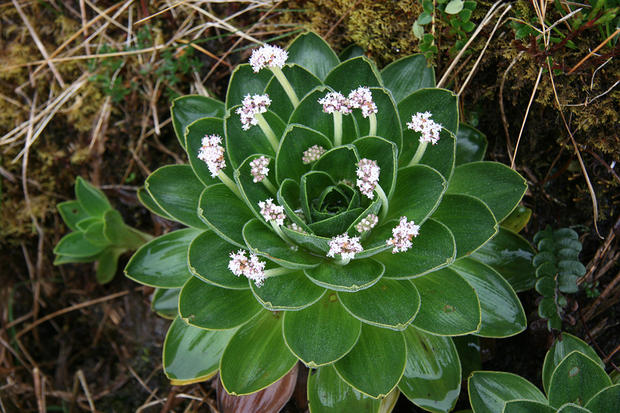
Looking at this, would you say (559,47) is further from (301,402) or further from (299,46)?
(301,402)

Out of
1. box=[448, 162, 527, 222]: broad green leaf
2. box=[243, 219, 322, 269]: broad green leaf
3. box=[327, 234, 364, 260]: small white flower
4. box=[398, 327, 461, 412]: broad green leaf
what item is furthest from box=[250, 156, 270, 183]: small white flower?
box=[398, 327, 461, 412]: broad green leaf

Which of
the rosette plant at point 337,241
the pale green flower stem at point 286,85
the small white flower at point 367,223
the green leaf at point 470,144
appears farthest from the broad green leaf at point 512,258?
the pale green flower stem at point 286,85

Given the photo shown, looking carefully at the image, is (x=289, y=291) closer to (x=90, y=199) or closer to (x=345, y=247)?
(x=345, y=247)

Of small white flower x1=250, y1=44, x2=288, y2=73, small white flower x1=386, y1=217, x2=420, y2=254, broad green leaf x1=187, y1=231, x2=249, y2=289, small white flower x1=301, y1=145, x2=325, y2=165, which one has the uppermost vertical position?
small white flower x1=250, y1=44, x2=288, y2=73

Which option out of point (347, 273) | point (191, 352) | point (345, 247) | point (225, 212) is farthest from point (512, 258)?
point (191, 352)

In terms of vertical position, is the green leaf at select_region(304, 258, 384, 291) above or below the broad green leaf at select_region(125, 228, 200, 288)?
above

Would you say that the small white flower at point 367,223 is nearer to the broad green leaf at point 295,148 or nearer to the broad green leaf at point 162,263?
the broad green leaf at point 295,148

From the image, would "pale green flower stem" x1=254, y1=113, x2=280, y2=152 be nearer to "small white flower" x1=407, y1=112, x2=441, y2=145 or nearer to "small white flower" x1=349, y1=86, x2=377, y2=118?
"small white flower" x1=349, y1=86, x2=377, y2=118
